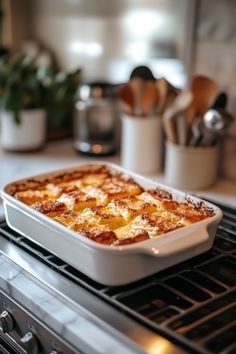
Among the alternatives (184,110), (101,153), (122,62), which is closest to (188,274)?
(184,110)

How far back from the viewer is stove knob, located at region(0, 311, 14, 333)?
37.7 inches

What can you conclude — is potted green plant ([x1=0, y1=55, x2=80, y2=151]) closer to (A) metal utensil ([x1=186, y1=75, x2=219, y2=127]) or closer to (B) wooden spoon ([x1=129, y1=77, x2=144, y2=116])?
(B) wooden spoon ([x1=129, y1=77, x2=144, y2=116])

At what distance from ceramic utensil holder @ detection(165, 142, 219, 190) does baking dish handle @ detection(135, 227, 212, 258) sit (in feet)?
1.65

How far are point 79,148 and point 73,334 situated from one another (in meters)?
1.05

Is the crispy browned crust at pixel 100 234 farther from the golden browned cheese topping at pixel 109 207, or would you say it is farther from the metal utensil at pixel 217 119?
the metal utensil at pixel 217 119

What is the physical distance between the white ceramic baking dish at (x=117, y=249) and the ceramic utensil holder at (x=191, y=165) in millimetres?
408

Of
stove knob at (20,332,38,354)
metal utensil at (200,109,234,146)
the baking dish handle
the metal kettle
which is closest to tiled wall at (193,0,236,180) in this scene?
metal utensil at (200,109,234,146)

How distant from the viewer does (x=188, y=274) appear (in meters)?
0.95

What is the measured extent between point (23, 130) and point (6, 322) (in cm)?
89

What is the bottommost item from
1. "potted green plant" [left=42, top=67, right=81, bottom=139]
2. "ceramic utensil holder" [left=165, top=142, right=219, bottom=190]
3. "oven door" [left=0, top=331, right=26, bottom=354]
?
"oven door" [left=0, top=331, right=26, bottom=354]

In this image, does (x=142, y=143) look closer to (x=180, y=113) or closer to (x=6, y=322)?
(x=180, y=113)

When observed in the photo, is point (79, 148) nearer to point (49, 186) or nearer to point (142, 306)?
point (49, 186)

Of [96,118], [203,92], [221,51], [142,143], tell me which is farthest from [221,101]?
[96,118]

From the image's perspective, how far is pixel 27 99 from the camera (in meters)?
1.73
